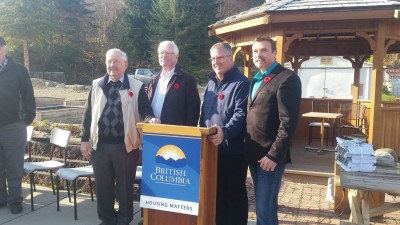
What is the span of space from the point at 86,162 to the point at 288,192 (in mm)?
2987

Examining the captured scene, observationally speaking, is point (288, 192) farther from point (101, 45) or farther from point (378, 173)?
point (101, 45)

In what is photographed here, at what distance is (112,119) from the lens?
11.8 feet

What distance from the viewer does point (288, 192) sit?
208 inches

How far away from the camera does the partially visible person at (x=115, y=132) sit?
3605 millimetres

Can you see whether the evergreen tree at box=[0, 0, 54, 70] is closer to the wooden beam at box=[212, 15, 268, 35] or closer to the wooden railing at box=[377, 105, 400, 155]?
the wooden beam at box=[212, 15, 268, 35]

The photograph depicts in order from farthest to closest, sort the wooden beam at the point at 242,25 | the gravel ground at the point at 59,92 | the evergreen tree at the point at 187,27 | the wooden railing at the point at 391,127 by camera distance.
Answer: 1. the evergreen tree at the point at 187,27
2. the gravel ground at the point at 59,92
3. the wooden railing at the point at 391,127
4. the wooden beam at the point at 242,25

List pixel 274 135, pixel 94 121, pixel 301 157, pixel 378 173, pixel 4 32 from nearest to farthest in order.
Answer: pixel 274 135 < pixel 378 173 < pixel 94 121 < pixel 301 157 < pixel 4 32

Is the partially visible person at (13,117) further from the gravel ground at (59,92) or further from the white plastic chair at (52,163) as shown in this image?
the gravel ground at (59,92)

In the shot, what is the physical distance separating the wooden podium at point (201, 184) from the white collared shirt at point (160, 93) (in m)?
0.67

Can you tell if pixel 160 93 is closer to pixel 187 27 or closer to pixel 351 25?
pixel 351 25

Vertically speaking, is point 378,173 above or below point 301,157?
above

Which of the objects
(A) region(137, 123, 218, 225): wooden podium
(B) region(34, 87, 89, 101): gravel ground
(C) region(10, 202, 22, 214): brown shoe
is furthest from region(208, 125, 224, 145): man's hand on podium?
(B) region(34, 87, 89, 101): gravel ground

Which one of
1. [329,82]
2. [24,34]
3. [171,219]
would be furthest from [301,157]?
[24,34]

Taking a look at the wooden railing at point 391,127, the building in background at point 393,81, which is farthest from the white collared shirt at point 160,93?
the building in background at point 393,81
